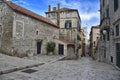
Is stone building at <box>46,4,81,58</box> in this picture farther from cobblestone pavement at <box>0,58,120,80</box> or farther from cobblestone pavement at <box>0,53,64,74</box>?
cobblestone pavement at <box>0,58,120,80</box>

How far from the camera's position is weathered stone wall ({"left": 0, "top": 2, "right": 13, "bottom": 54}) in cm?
1449

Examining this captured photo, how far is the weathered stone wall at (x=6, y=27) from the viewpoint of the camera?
14492 millimetres

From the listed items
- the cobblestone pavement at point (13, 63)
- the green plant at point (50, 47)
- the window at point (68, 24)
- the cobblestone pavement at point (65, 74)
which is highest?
the window at point (68, 24)

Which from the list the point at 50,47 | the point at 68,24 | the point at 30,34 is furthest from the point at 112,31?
the point at 68,24

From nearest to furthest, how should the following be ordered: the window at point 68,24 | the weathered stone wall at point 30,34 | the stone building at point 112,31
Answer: the stone building at point 112,31, the weathered stone wall at point 30,34, the window at point 68,24

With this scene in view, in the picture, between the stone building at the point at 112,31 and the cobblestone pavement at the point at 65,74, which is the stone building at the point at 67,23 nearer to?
the stone building at the point at 112,31

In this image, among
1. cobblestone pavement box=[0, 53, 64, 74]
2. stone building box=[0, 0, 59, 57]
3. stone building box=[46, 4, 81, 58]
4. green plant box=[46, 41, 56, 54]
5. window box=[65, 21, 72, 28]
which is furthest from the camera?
window box=[65, 21, 72, 28]

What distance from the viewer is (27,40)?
16.4 m

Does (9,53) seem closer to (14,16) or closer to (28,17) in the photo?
(14,16)

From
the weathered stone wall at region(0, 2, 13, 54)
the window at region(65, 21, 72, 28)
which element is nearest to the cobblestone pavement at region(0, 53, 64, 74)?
the weathered stone wall at region(0, 2, 13, 54)

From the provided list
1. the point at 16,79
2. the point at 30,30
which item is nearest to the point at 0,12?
the point at 30,30

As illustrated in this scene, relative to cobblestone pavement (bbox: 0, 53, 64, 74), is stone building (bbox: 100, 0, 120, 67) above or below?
above

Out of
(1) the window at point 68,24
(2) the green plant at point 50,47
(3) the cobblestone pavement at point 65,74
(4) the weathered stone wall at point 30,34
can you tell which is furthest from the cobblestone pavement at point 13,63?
(1) the window at point 68,24

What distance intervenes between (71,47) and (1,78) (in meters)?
19.4
